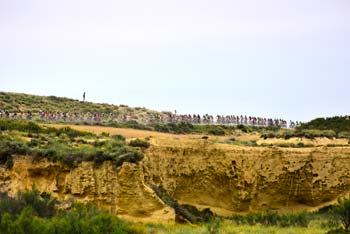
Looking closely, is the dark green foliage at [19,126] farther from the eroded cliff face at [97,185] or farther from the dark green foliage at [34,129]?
the eroded cliff face at [97,185]

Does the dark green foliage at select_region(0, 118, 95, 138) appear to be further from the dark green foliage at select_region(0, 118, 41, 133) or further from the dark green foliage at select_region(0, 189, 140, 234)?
the dark green foliage at select_region(0, 189, 140, 234)

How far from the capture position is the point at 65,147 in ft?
126

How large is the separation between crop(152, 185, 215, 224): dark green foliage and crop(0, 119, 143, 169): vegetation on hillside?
197cm

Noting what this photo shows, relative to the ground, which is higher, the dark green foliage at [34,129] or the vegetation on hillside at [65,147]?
the dark green foliage at [34,129]

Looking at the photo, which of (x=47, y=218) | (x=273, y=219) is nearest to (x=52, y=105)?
(x=273, y=219)

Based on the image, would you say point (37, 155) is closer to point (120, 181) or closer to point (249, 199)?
point (120, 181)

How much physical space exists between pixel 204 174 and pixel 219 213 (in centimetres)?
203

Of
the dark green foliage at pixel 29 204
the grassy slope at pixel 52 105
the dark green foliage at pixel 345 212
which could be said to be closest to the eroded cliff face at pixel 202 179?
the dark green foliage at pixel 29 204

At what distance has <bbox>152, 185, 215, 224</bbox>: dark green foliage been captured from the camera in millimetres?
37062

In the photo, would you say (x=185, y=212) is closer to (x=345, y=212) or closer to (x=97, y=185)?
(x=97, y=185)

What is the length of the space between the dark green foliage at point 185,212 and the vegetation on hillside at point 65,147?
1.97 meters

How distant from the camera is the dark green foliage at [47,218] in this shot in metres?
26.3

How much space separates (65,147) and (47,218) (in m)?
7.70

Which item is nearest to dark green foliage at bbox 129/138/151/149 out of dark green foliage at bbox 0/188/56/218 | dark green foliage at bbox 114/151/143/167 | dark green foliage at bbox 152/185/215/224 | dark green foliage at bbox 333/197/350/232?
dark green foliage at bbox 114/151/143/167
